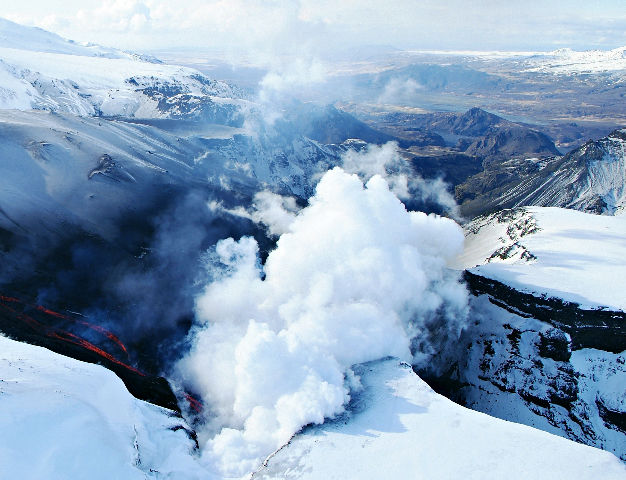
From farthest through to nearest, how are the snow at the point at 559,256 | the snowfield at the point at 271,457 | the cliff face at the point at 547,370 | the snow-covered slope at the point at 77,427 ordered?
1. the snow at the point at 559,256
2. the cliff face at the point at 547,370
3. the snowfield at the point at 271,457
4. the snow-covered slope at the point at 77,427

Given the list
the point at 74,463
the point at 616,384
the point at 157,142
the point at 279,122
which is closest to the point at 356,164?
the point at 279,122

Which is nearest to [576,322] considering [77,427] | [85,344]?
[77,427]

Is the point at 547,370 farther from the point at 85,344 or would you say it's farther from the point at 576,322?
the point at 85,344

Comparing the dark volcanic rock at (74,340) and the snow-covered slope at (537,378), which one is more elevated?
the dark volcanic rock at (74,340)

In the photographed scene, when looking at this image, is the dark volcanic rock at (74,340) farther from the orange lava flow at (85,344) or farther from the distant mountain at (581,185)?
the distant mountain at (581,185)

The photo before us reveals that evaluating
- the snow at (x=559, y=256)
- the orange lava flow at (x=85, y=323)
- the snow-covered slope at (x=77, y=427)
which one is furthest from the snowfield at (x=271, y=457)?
the snow at (x=559, y=256)

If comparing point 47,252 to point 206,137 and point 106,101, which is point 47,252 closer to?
point 206,137

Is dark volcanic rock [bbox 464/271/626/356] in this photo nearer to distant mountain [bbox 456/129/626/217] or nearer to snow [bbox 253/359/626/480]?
snow [bbox 253/359/626/480]
